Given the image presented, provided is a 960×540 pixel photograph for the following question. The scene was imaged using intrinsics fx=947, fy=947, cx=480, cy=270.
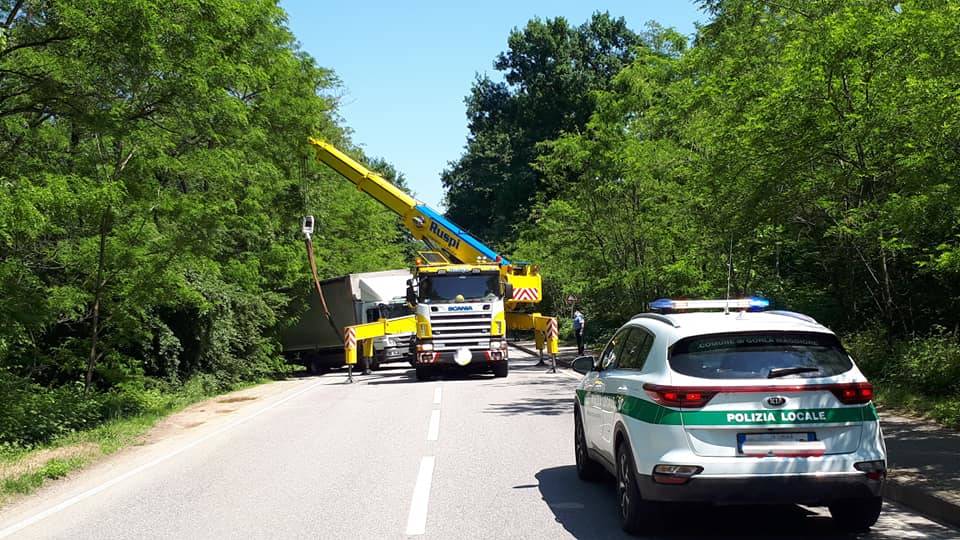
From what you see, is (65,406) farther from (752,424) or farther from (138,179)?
(752,424)

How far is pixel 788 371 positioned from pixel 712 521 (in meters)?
1.62

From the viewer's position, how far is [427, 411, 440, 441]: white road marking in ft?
44.1

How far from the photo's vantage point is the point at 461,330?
985 inches

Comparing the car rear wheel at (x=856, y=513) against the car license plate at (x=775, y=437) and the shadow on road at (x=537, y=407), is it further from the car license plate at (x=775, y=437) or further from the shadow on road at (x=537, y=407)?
the shadow on road at (x=537, y=407)

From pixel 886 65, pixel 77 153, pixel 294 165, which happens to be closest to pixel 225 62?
pixel 77 153

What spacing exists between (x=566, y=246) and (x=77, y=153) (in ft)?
72.4

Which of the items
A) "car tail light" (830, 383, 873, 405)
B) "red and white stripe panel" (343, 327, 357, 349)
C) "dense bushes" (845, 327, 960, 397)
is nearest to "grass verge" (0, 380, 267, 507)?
"red and white stripe panel" (343, 327, 357, 349)

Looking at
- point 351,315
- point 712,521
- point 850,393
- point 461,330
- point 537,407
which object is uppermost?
point 351,315

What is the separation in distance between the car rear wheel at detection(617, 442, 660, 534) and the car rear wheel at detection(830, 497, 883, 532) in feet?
4.56

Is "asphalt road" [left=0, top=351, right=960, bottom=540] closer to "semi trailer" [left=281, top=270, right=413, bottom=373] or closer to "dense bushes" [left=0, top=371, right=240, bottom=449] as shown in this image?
"dense bushes" [left=0, top=371, right=240, bottom=449]

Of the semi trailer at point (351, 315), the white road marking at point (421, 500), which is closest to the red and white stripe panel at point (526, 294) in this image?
the semi trailer at point (351, 315)

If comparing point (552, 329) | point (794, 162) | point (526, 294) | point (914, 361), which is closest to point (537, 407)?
point (794, 162)

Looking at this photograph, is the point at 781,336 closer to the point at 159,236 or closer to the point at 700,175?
the point at 700,175

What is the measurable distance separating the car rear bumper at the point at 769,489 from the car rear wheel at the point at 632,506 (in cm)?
40
